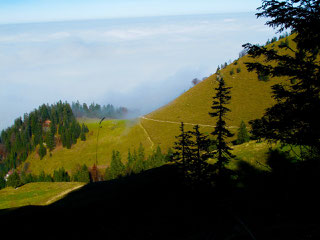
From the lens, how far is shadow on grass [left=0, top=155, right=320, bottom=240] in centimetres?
1335

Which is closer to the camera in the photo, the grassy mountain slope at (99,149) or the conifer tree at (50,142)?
the grassy mountain slope at (99,149)

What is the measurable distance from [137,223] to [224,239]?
44.6 feet

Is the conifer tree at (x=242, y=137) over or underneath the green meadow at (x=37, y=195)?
over

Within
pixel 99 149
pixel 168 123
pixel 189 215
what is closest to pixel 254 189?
pixel 189 215

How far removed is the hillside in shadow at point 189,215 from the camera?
13.3 m

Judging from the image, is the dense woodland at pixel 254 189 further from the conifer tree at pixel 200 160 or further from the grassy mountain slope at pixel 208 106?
the grassy mountain slope at pixel 208 106

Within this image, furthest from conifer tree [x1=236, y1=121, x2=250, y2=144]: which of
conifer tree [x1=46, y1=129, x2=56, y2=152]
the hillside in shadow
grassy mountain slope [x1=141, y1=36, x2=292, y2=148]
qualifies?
conifer tree [x1=46, y1=129, x2=56, y2=152]

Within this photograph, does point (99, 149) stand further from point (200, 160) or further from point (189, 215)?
point (189, 215)

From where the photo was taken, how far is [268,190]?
2052cm

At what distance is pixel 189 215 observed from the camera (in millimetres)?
23781

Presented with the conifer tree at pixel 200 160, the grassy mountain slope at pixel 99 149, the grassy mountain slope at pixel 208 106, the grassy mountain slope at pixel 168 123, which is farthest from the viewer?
the grassy mountain slope at pixel 99 149

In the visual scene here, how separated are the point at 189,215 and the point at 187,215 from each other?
0.26m

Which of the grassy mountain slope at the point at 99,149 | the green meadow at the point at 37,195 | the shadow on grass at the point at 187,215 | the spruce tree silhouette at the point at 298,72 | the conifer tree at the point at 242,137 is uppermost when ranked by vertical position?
the spruce tree silhouette at the point at 298,72

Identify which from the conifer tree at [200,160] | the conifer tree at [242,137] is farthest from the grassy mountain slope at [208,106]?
the conifer tree at [200,160]
